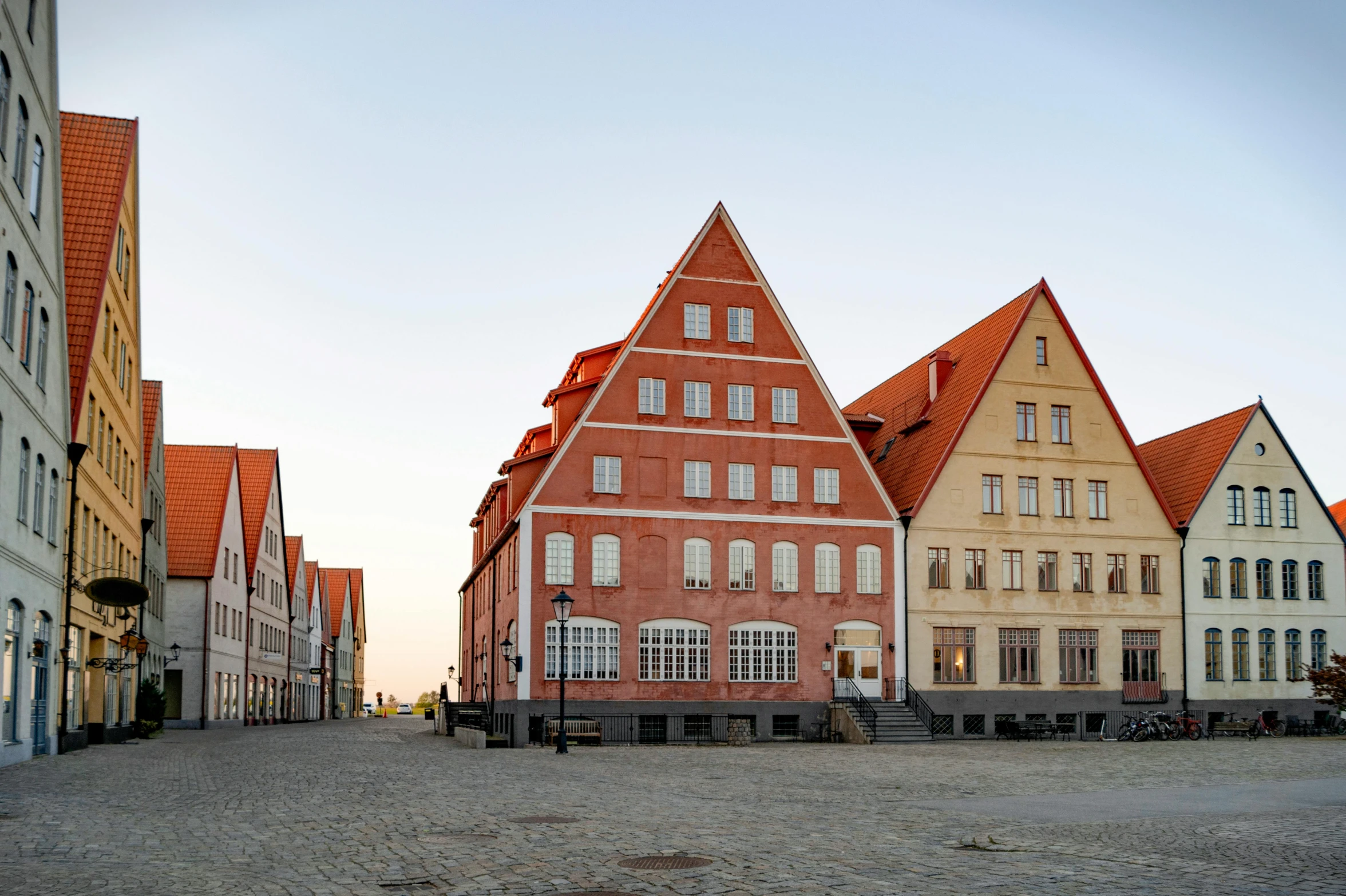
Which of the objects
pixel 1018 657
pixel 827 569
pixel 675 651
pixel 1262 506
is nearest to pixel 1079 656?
pixel 1018 657

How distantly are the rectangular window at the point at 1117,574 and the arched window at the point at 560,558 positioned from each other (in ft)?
67.5

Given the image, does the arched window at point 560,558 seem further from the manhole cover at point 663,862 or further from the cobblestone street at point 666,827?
the manhole cover at point 663,862

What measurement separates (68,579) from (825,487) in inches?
966

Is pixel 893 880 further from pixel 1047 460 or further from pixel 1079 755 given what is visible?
pixel 1047 460

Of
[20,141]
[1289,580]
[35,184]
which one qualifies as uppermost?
[20,141]

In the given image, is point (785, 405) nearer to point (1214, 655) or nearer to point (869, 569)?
point (869, 569)

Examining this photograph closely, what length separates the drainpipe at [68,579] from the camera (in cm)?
3009

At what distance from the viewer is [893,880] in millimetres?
11070

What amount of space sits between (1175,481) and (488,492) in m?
28.7

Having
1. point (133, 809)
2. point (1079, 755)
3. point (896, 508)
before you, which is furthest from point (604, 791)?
point (896, 508)

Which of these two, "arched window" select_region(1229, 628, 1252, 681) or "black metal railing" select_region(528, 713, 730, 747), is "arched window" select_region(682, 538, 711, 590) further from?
"arched window" select_region(1229, 628, 1252, 681)

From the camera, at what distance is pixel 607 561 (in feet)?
141

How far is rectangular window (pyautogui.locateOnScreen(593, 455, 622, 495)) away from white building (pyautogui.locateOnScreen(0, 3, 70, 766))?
56.4 ft

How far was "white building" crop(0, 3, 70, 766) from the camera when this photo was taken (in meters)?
24.5
